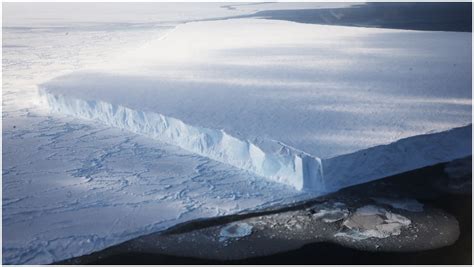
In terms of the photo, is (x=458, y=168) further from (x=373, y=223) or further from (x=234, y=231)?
(x=234, y=231)

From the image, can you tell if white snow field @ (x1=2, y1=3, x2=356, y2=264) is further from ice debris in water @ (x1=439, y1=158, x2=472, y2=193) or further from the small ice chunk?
the small ice chunk

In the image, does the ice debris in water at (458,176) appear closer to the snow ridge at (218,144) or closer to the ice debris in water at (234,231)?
the snow ridge at (218,144)

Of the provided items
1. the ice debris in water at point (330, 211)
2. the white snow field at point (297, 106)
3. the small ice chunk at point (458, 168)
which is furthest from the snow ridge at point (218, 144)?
the small ice chunk at point (458, 168)

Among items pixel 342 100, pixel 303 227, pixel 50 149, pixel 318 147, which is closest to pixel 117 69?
pixel 50 149

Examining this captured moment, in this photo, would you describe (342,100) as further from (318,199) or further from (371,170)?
(318,199)

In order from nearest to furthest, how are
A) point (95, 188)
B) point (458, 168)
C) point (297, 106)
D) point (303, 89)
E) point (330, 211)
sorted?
point (330, 211)
point (95, 188)
point (458, 168)
point (297, 106)
point (303, 89)

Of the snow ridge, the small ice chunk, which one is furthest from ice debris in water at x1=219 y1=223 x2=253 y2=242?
the small ice chunk

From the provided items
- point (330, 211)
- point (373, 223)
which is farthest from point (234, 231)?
point (373, 223)

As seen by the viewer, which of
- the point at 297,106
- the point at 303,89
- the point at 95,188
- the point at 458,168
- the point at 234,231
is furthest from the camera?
the point at 303,89
